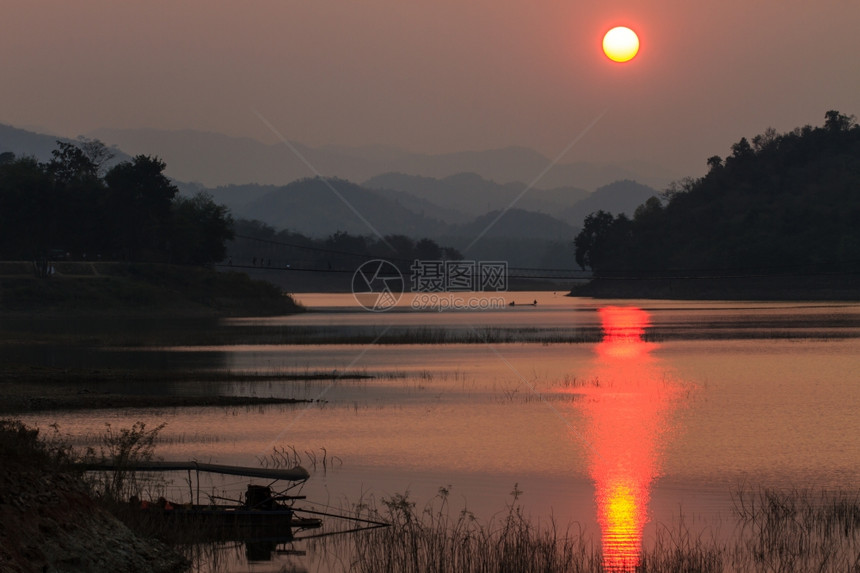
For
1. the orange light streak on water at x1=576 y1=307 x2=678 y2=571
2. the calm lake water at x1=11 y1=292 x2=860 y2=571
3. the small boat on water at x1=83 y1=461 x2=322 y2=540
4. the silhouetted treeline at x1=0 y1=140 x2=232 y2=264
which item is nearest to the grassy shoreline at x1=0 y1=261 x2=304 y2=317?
the silhouetted treeline at x1=0 y1=140 x2=232 y2=264

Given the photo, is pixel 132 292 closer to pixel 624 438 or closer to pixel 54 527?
pixel 624 438

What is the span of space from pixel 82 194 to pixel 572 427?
446ft

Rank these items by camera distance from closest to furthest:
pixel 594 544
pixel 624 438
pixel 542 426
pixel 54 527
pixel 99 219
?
pixel 54 527 < pixel 594 544 < pixel 624 438 < pixel 542 426 < pixel 99 219

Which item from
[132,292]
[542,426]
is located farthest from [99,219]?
[542,426]

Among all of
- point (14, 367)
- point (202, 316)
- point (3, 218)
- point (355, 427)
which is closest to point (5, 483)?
point (355, 427)

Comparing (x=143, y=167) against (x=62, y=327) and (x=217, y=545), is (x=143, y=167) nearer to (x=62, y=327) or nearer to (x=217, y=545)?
(x=62, y=327)

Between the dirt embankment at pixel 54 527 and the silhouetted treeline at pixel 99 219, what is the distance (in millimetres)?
139427

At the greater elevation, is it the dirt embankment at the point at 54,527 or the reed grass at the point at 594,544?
the dirt embankment at the point at 54,527

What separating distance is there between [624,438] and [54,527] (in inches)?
926

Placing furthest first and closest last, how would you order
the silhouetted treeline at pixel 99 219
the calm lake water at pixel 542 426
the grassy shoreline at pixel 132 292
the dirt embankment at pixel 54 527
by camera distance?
the silhouetted treeline at pixel 99 219 < the grassy shoreline at pixel 132 292 < the calm lake water at pixel 542 426 < the dirt embankment at pixel 54 527

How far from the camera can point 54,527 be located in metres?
16.5

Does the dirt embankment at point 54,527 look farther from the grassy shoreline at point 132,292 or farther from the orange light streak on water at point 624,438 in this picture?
the grassy shoreline at point 132,292

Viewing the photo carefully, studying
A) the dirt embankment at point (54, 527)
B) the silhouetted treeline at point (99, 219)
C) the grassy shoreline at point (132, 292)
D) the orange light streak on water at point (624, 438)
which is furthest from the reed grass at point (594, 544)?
the silhouetted treeline at point (99, 219)

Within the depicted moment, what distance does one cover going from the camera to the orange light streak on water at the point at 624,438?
74.0 ft
